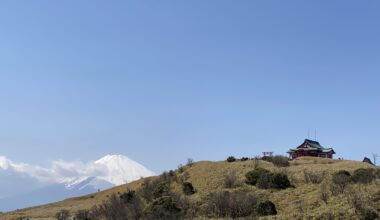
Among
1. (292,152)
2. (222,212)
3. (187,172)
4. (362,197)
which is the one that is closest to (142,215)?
(222,212)

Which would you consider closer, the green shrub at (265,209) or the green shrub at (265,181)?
Result: the green shrub at (265,209)

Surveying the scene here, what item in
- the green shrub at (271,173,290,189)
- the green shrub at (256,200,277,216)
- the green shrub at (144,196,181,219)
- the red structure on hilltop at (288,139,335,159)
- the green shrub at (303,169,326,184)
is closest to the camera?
the green shrub at (256,200,277,216)

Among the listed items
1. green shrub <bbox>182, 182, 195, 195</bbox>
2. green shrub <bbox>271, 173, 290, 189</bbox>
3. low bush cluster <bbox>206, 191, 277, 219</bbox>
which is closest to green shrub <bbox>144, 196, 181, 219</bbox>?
low bush cluster <bbox>206, 191, 277, 219</bbox>

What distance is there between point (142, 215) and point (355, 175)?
17632mm

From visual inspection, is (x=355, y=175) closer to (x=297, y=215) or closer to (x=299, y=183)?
(x=299, y=183)

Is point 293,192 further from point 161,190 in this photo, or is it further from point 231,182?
point 161,190

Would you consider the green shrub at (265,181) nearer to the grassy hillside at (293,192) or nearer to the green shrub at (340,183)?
the grassy hillside at (293,192)

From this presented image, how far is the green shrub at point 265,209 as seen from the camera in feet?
110

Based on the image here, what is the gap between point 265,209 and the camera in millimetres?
33969

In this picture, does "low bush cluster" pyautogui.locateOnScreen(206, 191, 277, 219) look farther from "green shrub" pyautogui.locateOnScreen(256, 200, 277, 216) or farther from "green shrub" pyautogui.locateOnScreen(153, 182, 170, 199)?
"green shrub" pyautogui.locateOnScreen(153, 182, 170, 199)

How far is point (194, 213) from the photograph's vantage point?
37375 mm

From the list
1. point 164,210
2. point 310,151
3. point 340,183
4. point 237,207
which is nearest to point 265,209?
A: point 237,207

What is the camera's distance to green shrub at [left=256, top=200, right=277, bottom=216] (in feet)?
110

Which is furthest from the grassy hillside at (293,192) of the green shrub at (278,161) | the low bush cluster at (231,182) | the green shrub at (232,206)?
the green shrub at (278,161)
